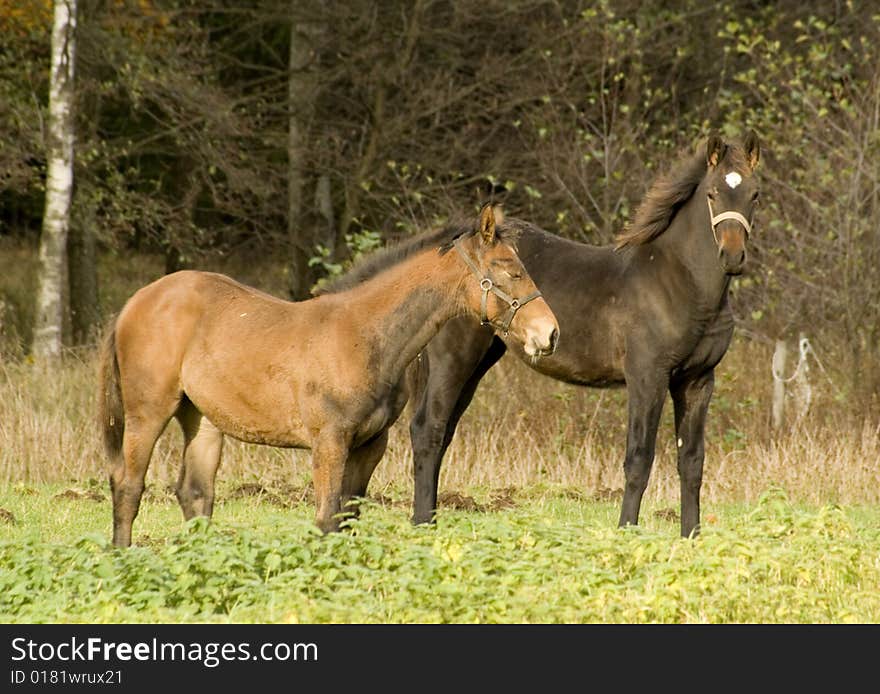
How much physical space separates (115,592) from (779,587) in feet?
9.61

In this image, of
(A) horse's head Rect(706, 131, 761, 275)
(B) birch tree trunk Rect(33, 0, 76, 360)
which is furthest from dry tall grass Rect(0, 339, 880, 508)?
(A) horse's head Rect(706, 131, 761, 275)

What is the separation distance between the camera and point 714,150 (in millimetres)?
9016

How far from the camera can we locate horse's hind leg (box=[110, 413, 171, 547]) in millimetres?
7926

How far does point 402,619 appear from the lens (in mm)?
5766

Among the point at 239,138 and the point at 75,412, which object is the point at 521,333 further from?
the point at 239,138

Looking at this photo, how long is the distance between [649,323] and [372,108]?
474 inches

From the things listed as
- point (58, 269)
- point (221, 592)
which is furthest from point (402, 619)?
point (58, 269)

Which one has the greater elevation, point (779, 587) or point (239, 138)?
point (239, 138)

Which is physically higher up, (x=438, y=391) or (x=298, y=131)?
(x=298, y=131)

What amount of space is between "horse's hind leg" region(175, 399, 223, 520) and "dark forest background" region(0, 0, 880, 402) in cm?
842

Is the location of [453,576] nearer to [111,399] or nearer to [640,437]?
[111,399]

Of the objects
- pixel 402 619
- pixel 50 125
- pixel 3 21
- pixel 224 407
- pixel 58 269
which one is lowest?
pixel 402 619

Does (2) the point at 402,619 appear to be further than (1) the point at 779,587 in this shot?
No

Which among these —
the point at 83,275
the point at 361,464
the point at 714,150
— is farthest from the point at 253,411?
the point at 83,275
